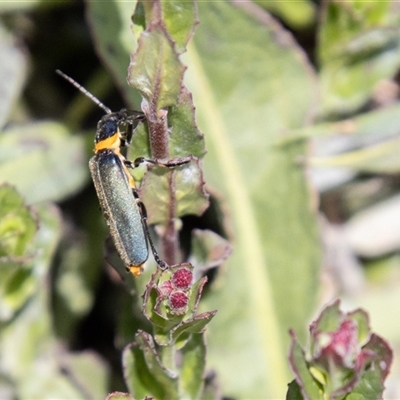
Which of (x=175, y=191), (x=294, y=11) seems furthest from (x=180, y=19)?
(x=294, y=11)

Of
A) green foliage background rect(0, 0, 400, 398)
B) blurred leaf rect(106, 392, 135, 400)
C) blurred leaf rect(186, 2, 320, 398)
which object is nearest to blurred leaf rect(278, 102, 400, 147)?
green foliage background rect(0, 0, 400, 398)

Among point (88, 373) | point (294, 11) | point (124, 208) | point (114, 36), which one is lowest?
point (88, 373)

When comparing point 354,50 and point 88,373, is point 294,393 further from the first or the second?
point 354,50

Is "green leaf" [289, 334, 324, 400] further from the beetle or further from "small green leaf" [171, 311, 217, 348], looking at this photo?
the beetle

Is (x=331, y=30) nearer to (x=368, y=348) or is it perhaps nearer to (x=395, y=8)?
(x=395, y=8)

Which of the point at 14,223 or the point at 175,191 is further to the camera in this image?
the point at 14,223
